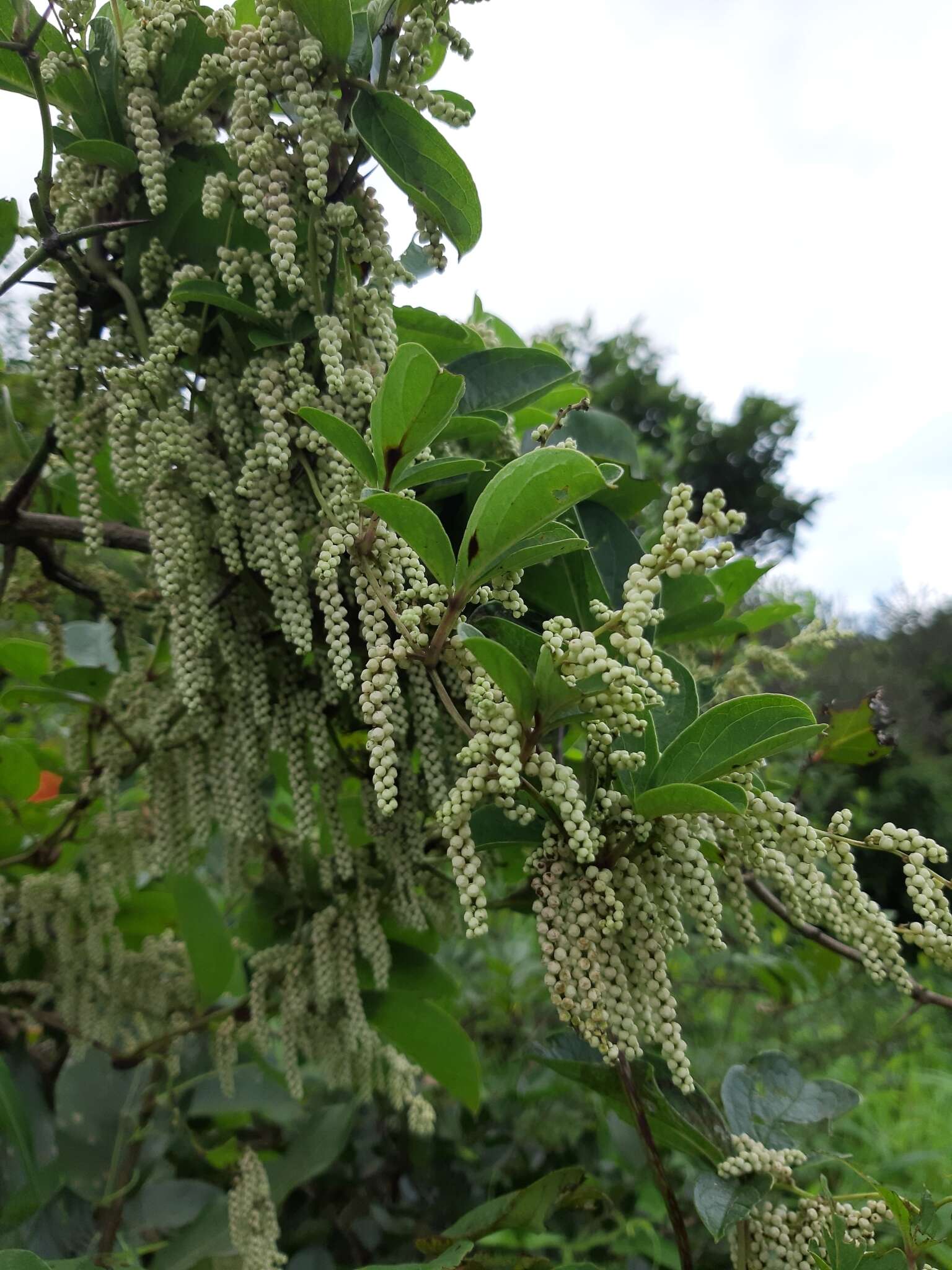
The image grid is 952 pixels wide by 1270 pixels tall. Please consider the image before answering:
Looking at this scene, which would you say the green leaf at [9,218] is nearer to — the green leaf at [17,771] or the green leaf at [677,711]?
the green leaf at [17,771]

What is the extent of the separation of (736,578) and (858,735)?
0.35 m

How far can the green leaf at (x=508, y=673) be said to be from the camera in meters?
0.70

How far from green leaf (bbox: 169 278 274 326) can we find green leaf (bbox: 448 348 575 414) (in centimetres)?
29

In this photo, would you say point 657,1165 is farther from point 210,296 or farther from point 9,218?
point 9,218

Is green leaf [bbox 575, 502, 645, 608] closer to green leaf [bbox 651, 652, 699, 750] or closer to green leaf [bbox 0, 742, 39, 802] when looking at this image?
green leaf [bbox 651, 652, 699, 750]

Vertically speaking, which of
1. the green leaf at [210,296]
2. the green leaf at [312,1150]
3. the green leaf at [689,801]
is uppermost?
the green leaf at [210,296]

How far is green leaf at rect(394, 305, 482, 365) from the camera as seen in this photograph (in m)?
1.15

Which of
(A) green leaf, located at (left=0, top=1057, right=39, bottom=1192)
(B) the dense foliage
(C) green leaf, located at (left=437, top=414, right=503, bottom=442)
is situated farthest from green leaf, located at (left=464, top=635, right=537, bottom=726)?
(A) green leaf, located at (left=0, top=1057, right=39, bottom=1192)

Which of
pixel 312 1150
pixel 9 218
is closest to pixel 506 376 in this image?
pixel 9 218

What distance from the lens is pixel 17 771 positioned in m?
1.70

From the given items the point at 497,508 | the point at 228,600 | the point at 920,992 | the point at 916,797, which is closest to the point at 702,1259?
the point at 920,992

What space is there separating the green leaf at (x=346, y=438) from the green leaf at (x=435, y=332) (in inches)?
15.4

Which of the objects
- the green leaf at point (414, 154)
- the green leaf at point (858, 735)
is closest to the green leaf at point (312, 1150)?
the green leaf at point (858, 735)

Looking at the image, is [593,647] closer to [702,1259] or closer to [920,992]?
[920,992]
